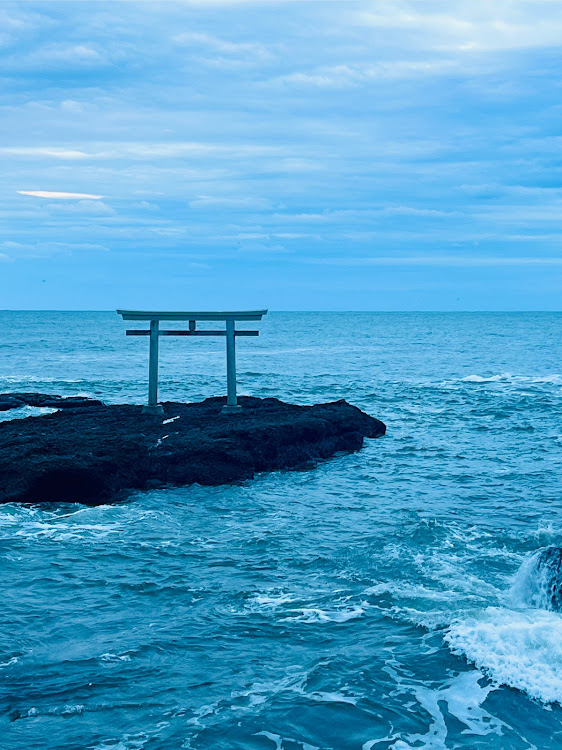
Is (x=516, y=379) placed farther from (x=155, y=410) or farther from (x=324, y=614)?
(x=324, y=614)

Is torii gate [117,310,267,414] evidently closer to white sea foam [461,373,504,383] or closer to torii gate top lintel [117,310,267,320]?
torii gate top lintel [117,310,267,320]

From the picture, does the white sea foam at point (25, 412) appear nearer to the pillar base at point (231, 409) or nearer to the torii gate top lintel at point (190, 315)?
the torii gate top lintel at point (190, 315)

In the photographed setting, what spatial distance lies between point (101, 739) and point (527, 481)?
483 inches

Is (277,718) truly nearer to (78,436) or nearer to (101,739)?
(101,739)

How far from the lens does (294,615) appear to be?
30.7 feet

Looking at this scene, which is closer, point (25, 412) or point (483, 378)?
point (25, 412)

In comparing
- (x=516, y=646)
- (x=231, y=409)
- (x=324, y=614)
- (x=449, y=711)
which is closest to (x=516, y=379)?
(x=231, y=409)

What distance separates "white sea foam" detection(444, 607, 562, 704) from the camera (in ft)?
25.7

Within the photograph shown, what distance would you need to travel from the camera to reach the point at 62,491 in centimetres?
1450

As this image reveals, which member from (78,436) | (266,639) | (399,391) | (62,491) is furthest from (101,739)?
(399,391)

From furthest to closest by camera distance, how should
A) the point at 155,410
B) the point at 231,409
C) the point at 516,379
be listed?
the point at 516,379
the point at 231,409
the point at 155,410

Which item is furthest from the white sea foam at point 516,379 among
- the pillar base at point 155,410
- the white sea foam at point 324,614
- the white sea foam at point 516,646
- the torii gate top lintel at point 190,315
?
the white sea foam at point 324,614

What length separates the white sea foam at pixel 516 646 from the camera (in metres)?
7.83

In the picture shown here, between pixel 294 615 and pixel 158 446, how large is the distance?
25.9 feet
